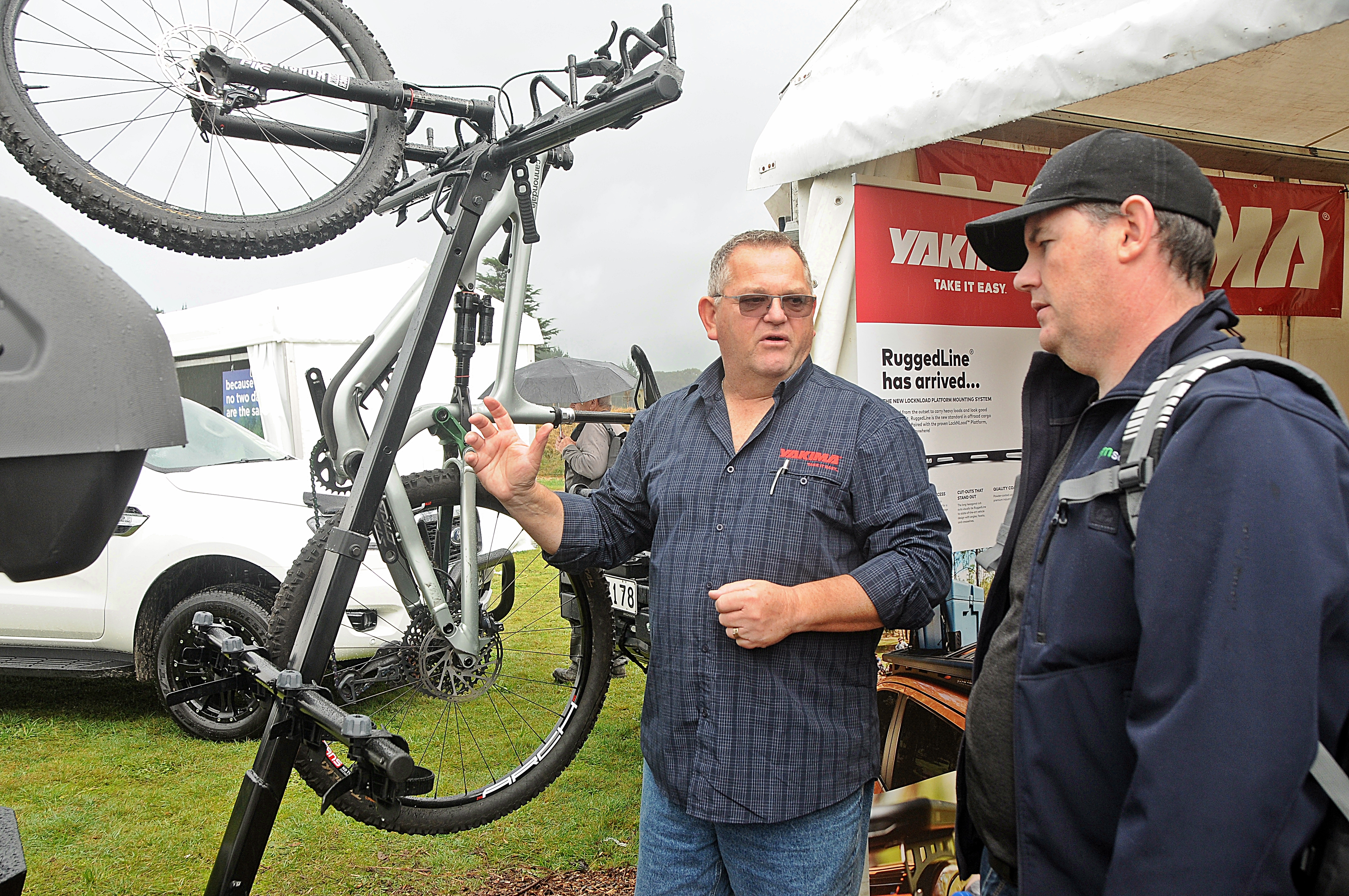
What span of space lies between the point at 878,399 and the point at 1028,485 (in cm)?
47

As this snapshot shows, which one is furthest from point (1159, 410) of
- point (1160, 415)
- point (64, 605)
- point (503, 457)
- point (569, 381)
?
point (569, 381)

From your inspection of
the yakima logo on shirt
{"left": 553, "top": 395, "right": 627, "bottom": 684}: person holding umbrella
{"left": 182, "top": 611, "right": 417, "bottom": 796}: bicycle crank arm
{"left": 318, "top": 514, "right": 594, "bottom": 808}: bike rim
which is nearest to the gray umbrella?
{"left": 553, "top": 395, "right": 627, "bottom": 684}: person holding umbrella

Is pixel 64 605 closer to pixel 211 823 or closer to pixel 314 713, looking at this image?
pixel 211 823

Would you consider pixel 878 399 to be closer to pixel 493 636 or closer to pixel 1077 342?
pixel 1077 342

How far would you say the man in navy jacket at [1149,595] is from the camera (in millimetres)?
946

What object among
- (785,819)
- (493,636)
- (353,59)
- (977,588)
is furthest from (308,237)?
(977,588)

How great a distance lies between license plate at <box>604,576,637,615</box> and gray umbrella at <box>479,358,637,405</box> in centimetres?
363

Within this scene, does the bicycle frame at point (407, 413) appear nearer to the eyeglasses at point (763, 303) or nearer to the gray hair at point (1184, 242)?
the eyeglasses at point (763, 303)

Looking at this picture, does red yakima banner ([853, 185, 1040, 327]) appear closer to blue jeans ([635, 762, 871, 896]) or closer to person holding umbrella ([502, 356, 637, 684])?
person holding umbrella ([502, 356, 637, 684])

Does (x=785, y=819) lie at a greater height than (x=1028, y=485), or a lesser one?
lesser

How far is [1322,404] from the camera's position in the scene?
1040 millimetres

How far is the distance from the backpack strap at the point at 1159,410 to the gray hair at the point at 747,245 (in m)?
0.93

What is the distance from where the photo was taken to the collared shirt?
1713 mm

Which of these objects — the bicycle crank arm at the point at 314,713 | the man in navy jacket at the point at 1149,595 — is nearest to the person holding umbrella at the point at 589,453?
the bicycle crank arm at the point at 314,713
